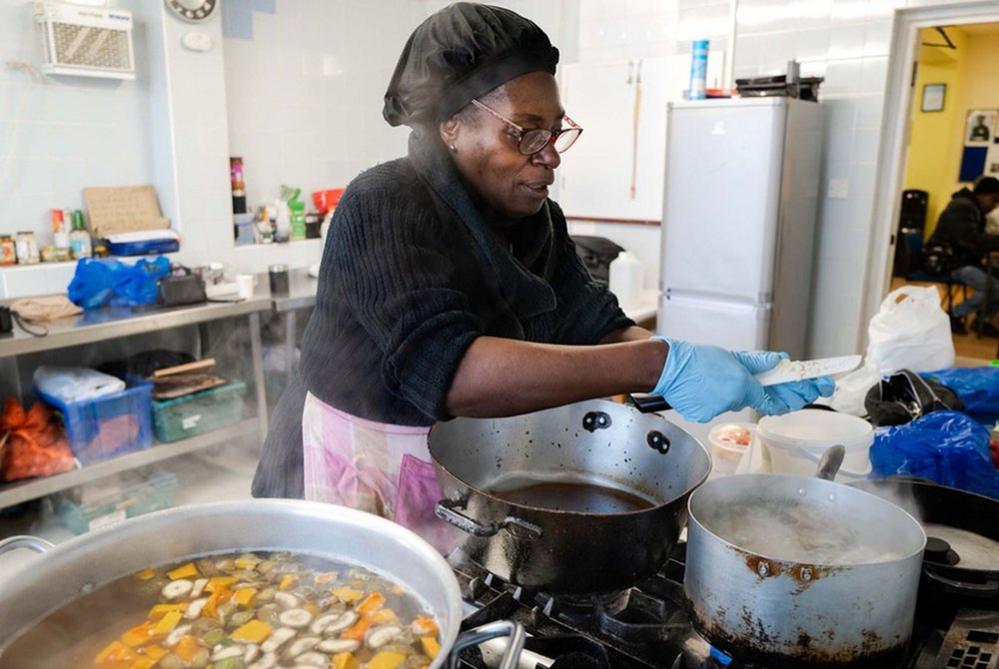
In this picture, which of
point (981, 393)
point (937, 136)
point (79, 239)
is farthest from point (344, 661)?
point (937, 136)

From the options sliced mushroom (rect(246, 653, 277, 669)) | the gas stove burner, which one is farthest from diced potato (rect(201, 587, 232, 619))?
the gas stove burner

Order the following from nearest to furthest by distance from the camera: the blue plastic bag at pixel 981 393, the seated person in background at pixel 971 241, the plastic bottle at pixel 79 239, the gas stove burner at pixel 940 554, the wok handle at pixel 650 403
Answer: the gas stove burner at pixel 940 554 → the wok handle at pixel 650 403 → the blue plastic bag at pixel 981 393 → the plastic bottle at pixel 79 239 → the seated person in background at pixel 971 241

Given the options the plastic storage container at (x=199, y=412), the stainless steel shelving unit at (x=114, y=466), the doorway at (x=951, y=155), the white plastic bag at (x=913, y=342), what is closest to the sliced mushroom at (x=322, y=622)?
the white plastic bag at (x=913, y=342)

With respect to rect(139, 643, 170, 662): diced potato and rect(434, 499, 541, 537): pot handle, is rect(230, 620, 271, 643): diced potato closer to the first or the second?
rect(139, 643, 170, 662): diced potato

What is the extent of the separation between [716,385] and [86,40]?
3.60 m

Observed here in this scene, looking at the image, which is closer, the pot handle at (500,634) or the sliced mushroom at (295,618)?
the pot handle at (500,634)

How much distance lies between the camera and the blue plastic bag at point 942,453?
1.48m

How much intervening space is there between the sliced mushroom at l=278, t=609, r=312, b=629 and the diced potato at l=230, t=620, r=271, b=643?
21 millimetres

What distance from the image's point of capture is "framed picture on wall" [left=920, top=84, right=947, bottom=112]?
9.66 m

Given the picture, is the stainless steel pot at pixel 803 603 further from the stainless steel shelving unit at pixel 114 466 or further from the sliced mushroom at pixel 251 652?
the stainless steel shelving unit at pixel 114 466

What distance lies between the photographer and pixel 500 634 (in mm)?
756

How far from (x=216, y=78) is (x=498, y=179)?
126 inches

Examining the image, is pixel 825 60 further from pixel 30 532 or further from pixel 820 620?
pixel 30 532

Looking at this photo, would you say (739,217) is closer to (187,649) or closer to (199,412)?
(199,412)
